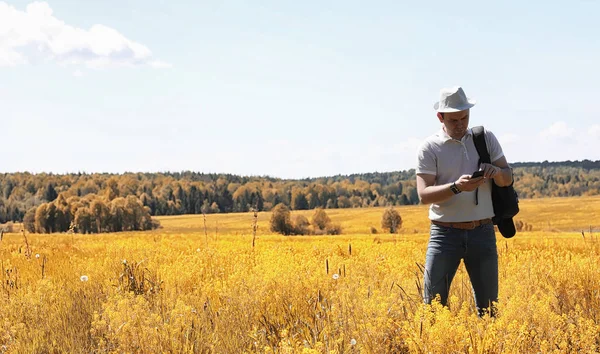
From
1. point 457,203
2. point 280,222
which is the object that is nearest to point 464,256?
point 457,203

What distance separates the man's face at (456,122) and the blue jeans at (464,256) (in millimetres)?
723

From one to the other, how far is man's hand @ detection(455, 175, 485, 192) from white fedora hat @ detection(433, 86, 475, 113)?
0.52 m

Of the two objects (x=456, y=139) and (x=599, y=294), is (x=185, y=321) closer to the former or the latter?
(x=456, y=139)

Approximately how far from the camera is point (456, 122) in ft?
14.4

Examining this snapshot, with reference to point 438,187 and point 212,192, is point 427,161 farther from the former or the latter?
point 212,192

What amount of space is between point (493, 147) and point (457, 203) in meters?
0.54

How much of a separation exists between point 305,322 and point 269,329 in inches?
12.9

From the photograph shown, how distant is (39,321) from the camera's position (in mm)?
5188

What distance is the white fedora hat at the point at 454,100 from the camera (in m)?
4.29

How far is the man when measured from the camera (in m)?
4.34

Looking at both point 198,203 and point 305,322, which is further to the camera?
point 198,203

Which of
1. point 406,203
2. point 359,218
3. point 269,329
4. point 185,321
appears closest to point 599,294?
point 269,329

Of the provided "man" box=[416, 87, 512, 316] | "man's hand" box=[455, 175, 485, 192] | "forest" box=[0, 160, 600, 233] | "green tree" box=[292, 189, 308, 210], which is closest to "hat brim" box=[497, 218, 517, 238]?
"man" box=[416, 87, 512, 316]

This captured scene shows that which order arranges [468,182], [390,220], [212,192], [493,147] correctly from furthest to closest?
[212,192], [390,220], [493,147], [468,182]
